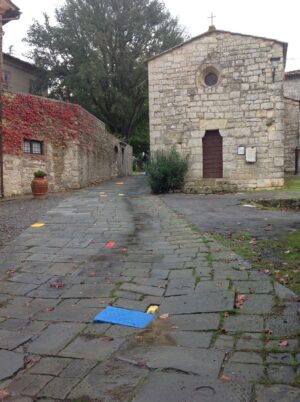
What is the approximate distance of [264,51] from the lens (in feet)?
50.7

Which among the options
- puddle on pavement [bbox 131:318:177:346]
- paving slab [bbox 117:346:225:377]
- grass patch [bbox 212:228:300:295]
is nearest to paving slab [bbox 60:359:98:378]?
paving slab [bbox 117:346:225:377]

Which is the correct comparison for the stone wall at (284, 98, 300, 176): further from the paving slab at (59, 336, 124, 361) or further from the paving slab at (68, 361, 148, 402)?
the paving slab at (68, 361, 148, 402)

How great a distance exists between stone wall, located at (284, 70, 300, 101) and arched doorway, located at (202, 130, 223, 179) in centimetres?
1278

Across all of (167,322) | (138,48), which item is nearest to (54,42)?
(138,48)

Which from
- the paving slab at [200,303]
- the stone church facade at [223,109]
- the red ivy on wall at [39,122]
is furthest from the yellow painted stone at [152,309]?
the stone church facade at [223,109]


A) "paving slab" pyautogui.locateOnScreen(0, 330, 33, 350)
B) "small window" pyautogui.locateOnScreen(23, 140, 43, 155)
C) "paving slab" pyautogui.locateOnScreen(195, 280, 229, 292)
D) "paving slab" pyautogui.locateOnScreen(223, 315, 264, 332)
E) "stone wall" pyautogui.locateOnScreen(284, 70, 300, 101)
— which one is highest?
"stone wall" pyautogui.locateOnScreen(284, 70, 300, 101)

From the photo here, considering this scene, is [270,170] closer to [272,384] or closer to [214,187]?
[214,187]

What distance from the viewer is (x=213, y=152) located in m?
16.2

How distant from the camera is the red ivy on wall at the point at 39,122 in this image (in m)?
14.9

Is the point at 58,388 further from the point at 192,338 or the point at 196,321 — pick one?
the point at 196,321

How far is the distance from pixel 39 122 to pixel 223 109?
278 inches

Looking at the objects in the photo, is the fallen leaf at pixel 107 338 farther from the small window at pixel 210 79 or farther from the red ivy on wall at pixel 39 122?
the small window at pixel 210 79

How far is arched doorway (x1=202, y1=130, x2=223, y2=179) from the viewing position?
637 inches

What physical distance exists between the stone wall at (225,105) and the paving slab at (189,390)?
13.7 m
